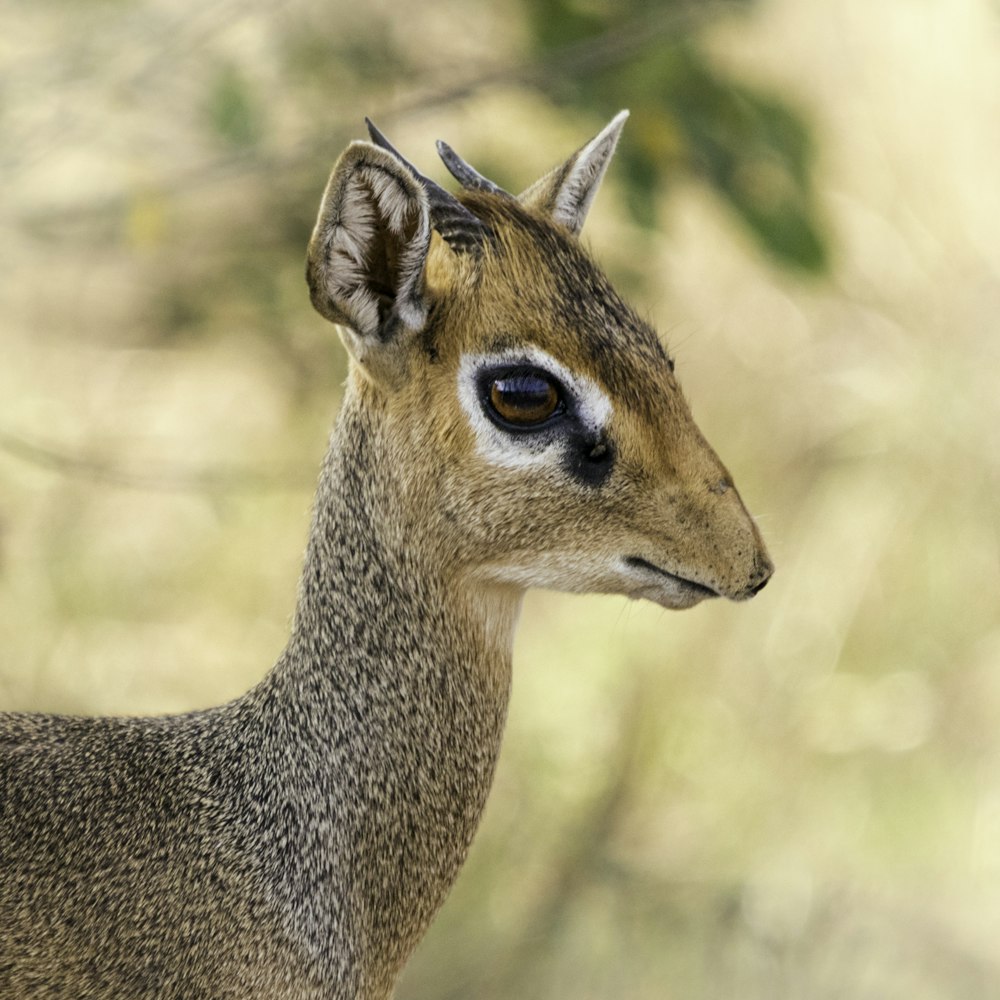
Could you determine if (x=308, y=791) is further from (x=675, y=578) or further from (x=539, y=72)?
(x=539, y=72)

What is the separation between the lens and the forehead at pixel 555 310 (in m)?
2.90

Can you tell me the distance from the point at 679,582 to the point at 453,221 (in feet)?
2.71

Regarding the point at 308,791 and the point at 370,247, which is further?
the point at 308,791

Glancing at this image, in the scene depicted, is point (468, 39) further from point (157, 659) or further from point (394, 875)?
point (394, 875)

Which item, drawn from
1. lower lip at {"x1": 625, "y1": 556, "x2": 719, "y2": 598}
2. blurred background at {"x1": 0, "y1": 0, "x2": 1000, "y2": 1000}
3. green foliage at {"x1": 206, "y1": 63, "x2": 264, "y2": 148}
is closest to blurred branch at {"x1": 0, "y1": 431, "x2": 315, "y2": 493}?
blurred background at {"x1": 0, "y1": 0, "x2": 1000, "y2": 1000}

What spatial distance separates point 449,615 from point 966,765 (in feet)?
18.7

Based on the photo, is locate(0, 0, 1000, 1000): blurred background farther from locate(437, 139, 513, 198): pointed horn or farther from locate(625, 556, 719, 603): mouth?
locate(625, 556, 719, 603): mouth

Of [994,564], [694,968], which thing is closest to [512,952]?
[694,968]

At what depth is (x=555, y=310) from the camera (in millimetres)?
2953

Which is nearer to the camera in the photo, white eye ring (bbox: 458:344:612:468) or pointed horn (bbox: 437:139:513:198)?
white eye ring (bbox: 458:344:612:468)

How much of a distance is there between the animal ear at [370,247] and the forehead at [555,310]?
0.14m

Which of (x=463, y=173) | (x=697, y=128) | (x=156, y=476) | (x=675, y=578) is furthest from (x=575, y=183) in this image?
(x=156, y=476)

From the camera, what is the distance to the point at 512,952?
712 centimetres

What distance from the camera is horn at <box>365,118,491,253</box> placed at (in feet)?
9.78
